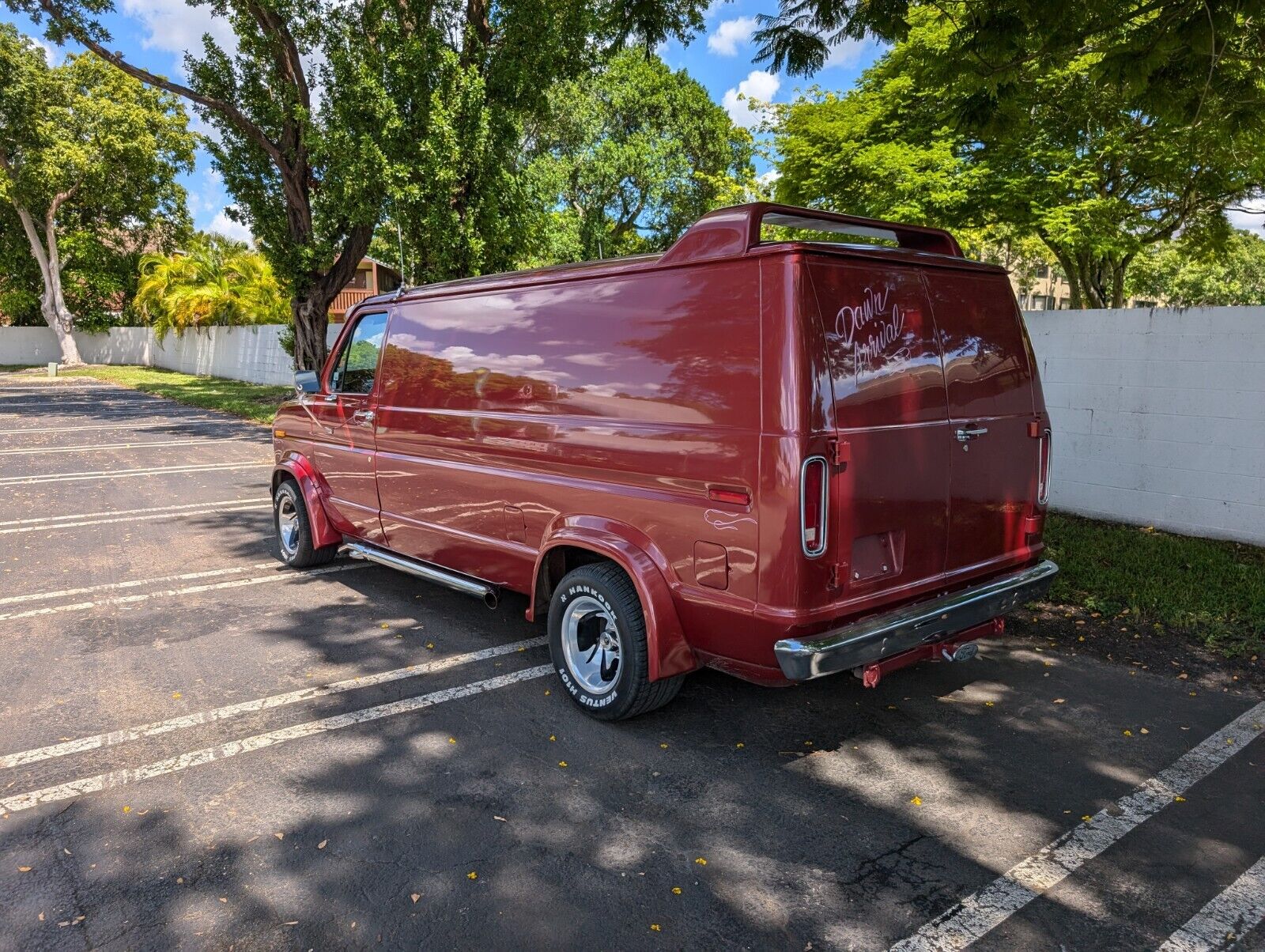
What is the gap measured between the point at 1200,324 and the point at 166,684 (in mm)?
7909

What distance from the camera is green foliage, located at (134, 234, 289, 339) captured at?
99.9ft

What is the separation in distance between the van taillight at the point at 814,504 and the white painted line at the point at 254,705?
7.98 ft

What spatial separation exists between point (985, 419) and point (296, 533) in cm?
533

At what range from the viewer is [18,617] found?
5.82 metres

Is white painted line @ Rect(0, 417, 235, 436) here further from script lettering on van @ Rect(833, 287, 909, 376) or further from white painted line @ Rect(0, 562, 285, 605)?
script lettering on van @ Rect(833, 287, 909, 376)

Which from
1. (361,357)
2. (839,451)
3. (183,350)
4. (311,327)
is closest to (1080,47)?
(839,451)

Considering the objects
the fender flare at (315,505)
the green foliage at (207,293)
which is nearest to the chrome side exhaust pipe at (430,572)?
the fender flare at (315,505)

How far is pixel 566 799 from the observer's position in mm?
3547

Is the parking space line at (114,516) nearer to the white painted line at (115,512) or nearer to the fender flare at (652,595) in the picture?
the white painted line at (115,512)

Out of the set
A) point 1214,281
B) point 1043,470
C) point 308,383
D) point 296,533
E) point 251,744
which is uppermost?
point 1214,281

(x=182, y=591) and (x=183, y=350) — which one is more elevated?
(x=183, y=350)

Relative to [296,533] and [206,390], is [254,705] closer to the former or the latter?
[296,533]

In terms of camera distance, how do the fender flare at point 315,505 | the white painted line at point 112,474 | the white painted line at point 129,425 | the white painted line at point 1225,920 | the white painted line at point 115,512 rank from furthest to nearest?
the white painted line at point 129,425, the white painted line at point 112,474, the white painted line at point 115,512, the fender flare at point 315,505, the white painted line at point 1225,920

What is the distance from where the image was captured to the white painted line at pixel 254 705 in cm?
395
